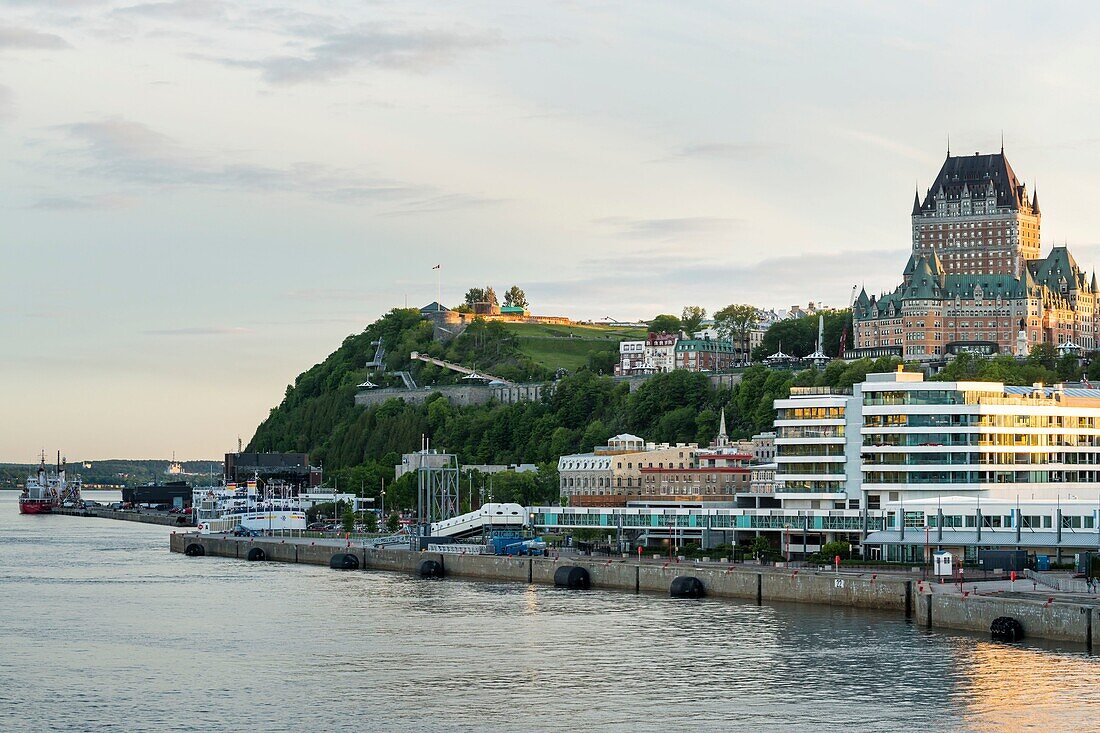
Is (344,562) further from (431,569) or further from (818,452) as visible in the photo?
(818,452)

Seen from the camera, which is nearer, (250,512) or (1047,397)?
(1047,397)

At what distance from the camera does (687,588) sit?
107m

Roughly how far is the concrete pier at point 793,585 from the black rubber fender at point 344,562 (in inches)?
31.3

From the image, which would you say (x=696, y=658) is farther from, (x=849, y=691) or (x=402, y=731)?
(x=402, y=731)

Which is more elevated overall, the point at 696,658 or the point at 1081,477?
the point at 1081,477

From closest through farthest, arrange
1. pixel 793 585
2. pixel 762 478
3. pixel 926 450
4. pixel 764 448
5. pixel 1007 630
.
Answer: pixel 1007 630
pixel 793 585
pixel 926 450
pixel 762 478
pixel 764 448

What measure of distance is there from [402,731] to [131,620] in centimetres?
4000

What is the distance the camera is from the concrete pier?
80.2 meters

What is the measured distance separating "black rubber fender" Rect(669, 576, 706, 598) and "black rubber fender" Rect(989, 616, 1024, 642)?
27.6m

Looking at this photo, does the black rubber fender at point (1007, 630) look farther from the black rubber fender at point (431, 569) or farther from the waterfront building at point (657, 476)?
the waterfront building at point (657, 476)

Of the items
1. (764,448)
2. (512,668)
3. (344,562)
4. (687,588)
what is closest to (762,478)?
(764,448)

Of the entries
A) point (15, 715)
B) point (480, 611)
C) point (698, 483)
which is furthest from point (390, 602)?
point (698, 483)

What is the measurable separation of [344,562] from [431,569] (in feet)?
44.3

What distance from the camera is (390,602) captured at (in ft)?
357
